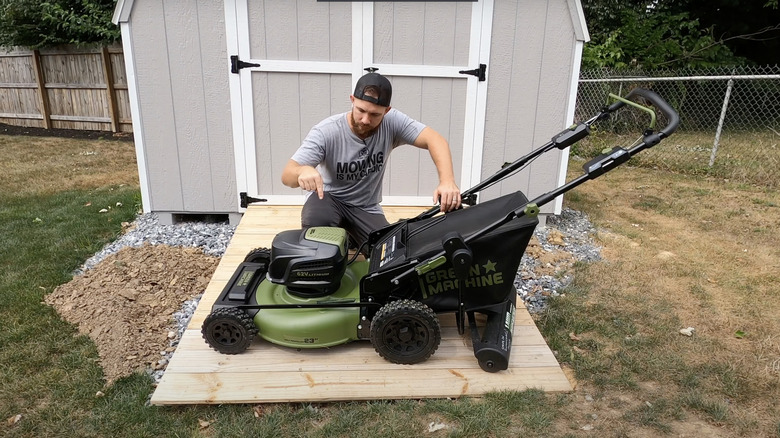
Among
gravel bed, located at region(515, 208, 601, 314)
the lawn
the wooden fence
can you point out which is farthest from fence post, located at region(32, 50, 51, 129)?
gravel bed, located at region(515, 208, 601, 314)

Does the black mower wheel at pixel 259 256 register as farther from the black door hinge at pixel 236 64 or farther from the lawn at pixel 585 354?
the black door hinge at pixel 236 64

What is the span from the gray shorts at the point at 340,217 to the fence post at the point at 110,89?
803cm

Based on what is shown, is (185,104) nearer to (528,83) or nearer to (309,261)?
(309,261)

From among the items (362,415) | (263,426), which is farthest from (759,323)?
(263,426)

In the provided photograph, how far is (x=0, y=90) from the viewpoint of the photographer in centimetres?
1028

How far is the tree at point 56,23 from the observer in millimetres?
9172

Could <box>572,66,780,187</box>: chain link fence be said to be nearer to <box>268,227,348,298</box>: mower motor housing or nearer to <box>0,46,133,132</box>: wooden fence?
<box>268,227,348,298</box>: mower motor housing

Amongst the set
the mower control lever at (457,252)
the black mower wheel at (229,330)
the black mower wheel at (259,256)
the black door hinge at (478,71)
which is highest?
the black door hinge at (478,71)

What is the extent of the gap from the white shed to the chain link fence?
389 cm

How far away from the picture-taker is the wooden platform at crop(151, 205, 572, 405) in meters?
2.29

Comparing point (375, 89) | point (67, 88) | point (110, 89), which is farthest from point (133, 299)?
point (67, 88)

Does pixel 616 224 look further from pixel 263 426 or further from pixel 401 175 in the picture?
pixel 263 426

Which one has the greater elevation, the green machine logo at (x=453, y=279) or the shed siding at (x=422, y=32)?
the shed siding at (x=422, y=32)

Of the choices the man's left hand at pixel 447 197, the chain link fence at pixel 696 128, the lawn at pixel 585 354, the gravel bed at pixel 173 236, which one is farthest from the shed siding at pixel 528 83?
the chain link fence at pixel 696 128
